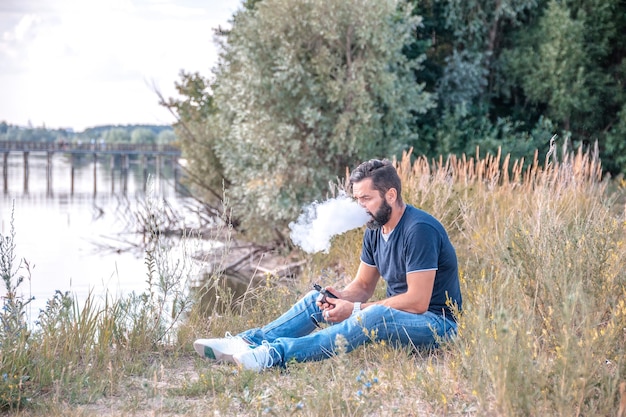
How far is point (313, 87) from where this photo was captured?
15.8 metres

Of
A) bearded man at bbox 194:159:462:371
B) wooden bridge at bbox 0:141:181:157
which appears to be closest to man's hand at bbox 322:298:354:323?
bearded man at bbox 194:159:462:371

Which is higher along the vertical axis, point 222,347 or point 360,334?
point 360,334

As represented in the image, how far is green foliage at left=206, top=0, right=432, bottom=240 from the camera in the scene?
51.8ft

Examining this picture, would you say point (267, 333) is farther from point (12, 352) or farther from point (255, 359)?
point (12, 352)

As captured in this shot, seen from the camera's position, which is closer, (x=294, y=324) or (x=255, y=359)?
(x=255, y=359)

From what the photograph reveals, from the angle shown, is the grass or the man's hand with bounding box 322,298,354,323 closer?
the grass

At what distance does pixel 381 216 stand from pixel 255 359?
1139 millimetres

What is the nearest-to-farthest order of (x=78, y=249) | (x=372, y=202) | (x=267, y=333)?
1. (x=372, y=202)
2. (x=267, y=333)
3. (x=78, y=249)

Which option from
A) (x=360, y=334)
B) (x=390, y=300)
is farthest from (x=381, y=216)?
(x=360, y=334)

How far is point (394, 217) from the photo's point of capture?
454 cm

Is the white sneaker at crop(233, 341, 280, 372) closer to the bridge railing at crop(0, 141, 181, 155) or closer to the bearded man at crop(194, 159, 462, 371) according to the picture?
the bearded man at crop(194, 159, 462, 371)

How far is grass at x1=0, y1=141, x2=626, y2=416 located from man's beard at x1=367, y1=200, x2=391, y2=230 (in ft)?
2.09

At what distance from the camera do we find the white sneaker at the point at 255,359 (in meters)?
4.35

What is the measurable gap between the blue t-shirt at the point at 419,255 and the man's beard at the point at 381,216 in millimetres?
94
